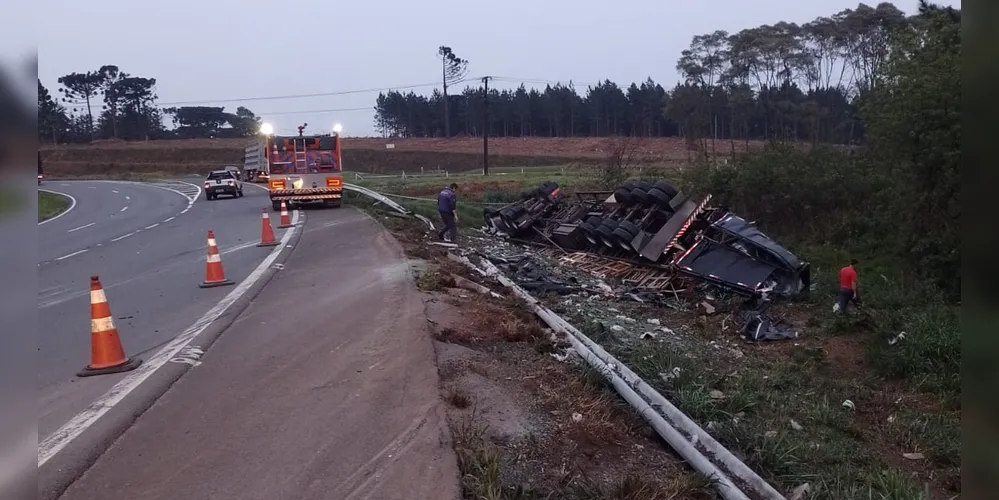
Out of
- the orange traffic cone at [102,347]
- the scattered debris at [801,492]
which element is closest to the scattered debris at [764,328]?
the scattered debris at [801,492]

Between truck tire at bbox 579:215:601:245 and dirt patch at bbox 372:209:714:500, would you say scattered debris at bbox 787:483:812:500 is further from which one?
truck tire at bbox 579:215:601:245

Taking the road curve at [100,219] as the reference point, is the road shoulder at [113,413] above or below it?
below

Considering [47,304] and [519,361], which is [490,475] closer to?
[519,361]

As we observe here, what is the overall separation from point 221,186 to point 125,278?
1087 inches

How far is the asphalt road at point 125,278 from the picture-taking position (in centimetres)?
689

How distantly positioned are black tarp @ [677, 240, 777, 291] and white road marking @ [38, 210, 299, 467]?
8650mm

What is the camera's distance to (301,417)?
5.55 meters

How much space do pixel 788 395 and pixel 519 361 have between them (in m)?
3.34

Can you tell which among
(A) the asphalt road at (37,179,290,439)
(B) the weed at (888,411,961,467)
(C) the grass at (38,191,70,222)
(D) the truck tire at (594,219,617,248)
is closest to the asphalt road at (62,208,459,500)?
(A) the asphalt road at (37,179,290,439)

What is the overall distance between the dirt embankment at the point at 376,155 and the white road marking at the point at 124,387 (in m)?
71.1

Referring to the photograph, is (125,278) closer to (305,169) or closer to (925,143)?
(305,169)

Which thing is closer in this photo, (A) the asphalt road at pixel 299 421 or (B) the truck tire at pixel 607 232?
(A) the asphalt road at pixel 299 421

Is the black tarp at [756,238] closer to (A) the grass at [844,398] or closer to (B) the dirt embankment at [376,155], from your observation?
(A) the grass at [844,398]
